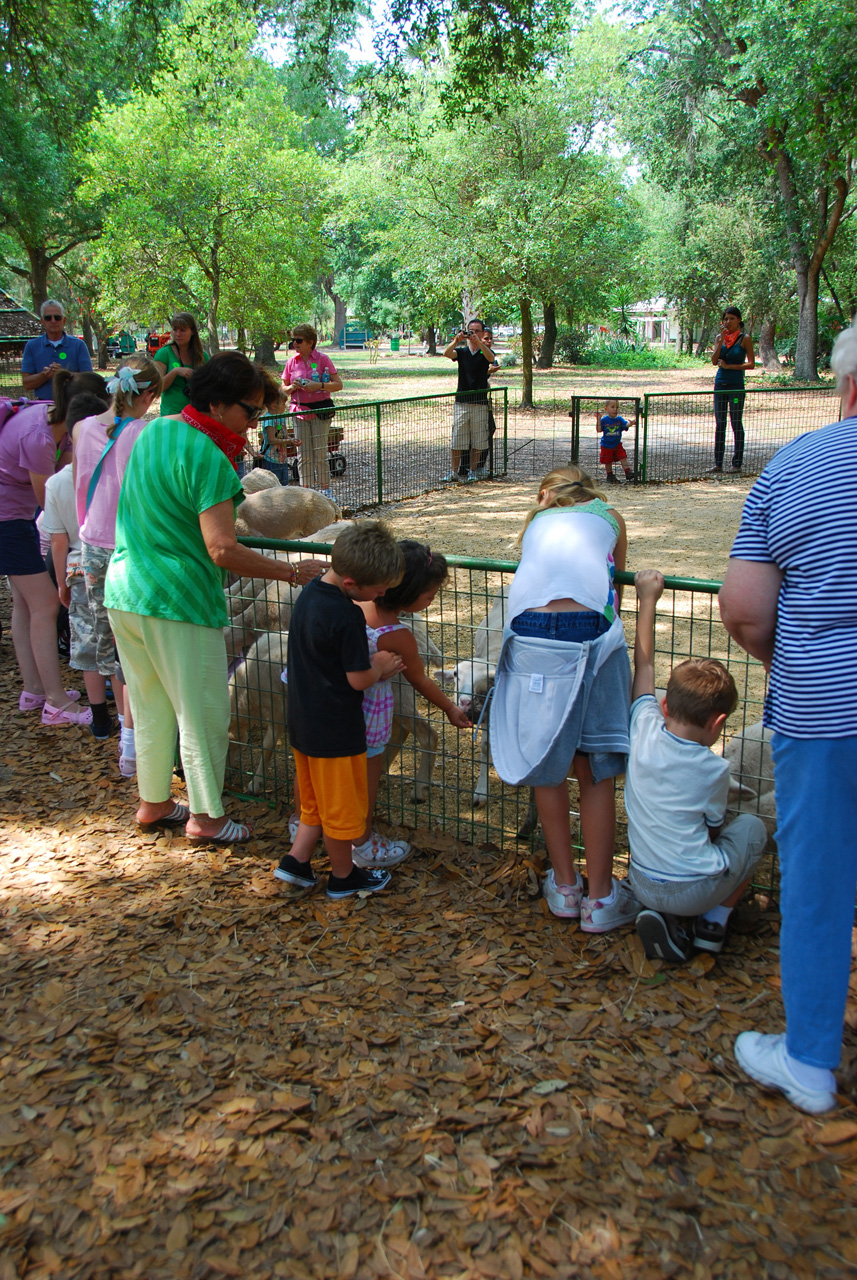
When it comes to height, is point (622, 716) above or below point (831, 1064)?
above

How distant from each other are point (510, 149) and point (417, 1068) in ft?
76.2

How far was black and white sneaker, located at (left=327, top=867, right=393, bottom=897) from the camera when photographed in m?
3.82

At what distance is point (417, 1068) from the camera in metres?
2.90

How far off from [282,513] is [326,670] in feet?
11.6

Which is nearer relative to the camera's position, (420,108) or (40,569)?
(40,569)

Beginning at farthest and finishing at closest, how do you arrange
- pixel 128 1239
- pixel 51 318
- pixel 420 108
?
pixel 420 108
pixel 51 318
pixel 128 1239

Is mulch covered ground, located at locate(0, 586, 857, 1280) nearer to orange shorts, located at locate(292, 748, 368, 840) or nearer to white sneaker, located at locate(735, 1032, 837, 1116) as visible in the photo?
white sneaker, located at locate(735, 1032, 837, 1116)

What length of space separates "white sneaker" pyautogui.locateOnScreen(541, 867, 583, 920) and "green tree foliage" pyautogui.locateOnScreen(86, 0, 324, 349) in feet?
67.2

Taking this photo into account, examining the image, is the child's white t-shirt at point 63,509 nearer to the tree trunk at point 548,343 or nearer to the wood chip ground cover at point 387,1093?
the wood chip ground cover at point 387,1093

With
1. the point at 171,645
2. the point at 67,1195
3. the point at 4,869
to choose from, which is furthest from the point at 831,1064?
the point at 4,869

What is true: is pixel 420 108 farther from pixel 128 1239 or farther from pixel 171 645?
pixel 128 1239

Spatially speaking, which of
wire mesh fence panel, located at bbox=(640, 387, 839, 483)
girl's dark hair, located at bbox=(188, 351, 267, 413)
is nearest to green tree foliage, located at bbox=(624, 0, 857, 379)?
wire mesh fence panel, located at bbox=(640, 387, 839, 483)

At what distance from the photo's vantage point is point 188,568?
3.83 metres

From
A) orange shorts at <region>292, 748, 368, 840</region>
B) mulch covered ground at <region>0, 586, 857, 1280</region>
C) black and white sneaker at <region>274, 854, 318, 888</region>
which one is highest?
orange shorts at <region>292, 748, 368, 840</region>
